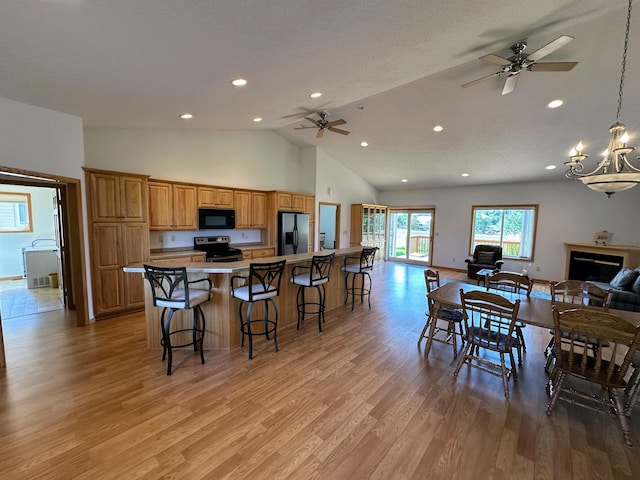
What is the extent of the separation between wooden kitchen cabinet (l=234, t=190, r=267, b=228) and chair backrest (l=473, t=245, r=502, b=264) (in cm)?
573

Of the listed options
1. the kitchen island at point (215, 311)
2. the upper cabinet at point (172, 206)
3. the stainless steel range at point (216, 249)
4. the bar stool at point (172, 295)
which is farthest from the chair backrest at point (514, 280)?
the upper cabinet at point (172, 206)

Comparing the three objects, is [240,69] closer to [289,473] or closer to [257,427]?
[257,427]

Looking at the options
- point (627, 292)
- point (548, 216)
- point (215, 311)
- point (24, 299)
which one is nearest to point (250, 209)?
point (215, 311)

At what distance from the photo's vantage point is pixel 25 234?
6.09 meters

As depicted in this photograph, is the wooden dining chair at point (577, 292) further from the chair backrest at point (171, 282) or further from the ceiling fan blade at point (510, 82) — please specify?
the chair backrest at point (171, 282)

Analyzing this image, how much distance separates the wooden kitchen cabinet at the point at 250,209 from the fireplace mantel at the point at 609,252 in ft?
24.4

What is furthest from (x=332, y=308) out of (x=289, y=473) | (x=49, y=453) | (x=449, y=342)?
(x=49, y=453)

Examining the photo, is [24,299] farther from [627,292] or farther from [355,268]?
[627,292]

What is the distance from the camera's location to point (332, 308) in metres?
4.55

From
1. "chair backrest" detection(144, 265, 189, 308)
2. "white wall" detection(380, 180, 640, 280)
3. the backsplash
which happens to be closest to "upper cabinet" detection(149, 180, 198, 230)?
the backsplash

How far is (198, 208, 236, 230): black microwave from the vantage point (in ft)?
17.4

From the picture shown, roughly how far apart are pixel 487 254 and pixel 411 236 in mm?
2634

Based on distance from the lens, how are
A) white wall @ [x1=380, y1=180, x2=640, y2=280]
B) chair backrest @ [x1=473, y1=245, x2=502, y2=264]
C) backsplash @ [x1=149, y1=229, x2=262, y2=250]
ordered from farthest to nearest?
chair backrest @ [x1=473, y1=245, x2=502, y2=264] < white wall @ [x1=380, y1=180, x2=640, y2=280] < backsplash @ [x1=149, y1=229, x2=262, y2=250]

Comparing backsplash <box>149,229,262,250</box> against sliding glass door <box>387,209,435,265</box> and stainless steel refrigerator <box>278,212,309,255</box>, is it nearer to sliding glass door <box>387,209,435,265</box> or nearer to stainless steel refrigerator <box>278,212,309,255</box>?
stainless steel refrigerator <box>278,212,309,255</box>
